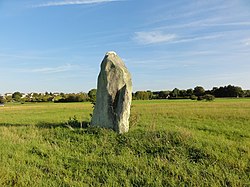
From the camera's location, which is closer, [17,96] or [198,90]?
[198,90]

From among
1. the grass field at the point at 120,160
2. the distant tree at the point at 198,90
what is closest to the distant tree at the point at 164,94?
the distant tree at the point at 198,90

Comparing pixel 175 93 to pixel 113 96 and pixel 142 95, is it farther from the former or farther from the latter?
pixel 113 96

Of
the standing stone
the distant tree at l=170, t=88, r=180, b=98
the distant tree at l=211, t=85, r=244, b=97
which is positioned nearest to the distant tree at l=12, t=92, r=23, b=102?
the distant tree at l=170, t=88, r=180, b=98

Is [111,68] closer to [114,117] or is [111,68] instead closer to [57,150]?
[114,117]

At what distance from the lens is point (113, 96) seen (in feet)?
44.2

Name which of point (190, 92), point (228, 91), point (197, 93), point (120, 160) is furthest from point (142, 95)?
point (120, 160)

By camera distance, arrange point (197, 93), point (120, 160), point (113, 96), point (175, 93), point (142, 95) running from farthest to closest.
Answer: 1. point (175, 93)
2. point (142, 95)
3. point (197, 93)
4. point (113, 96)
5. point (120, 160)

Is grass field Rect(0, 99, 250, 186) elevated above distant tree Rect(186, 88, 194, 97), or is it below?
below

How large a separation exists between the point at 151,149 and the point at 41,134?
579 cm

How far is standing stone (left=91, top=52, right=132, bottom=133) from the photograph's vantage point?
1290cm

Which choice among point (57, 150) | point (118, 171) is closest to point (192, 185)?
point (118, 171)

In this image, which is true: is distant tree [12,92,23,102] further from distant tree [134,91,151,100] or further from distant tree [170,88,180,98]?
distant tree [170,88,180,98]

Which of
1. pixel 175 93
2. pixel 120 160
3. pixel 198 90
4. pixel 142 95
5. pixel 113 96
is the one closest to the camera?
pixel 120 160

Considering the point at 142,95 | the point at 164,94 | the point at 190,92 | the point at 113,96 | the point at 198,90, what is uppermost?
the point at 198,90
